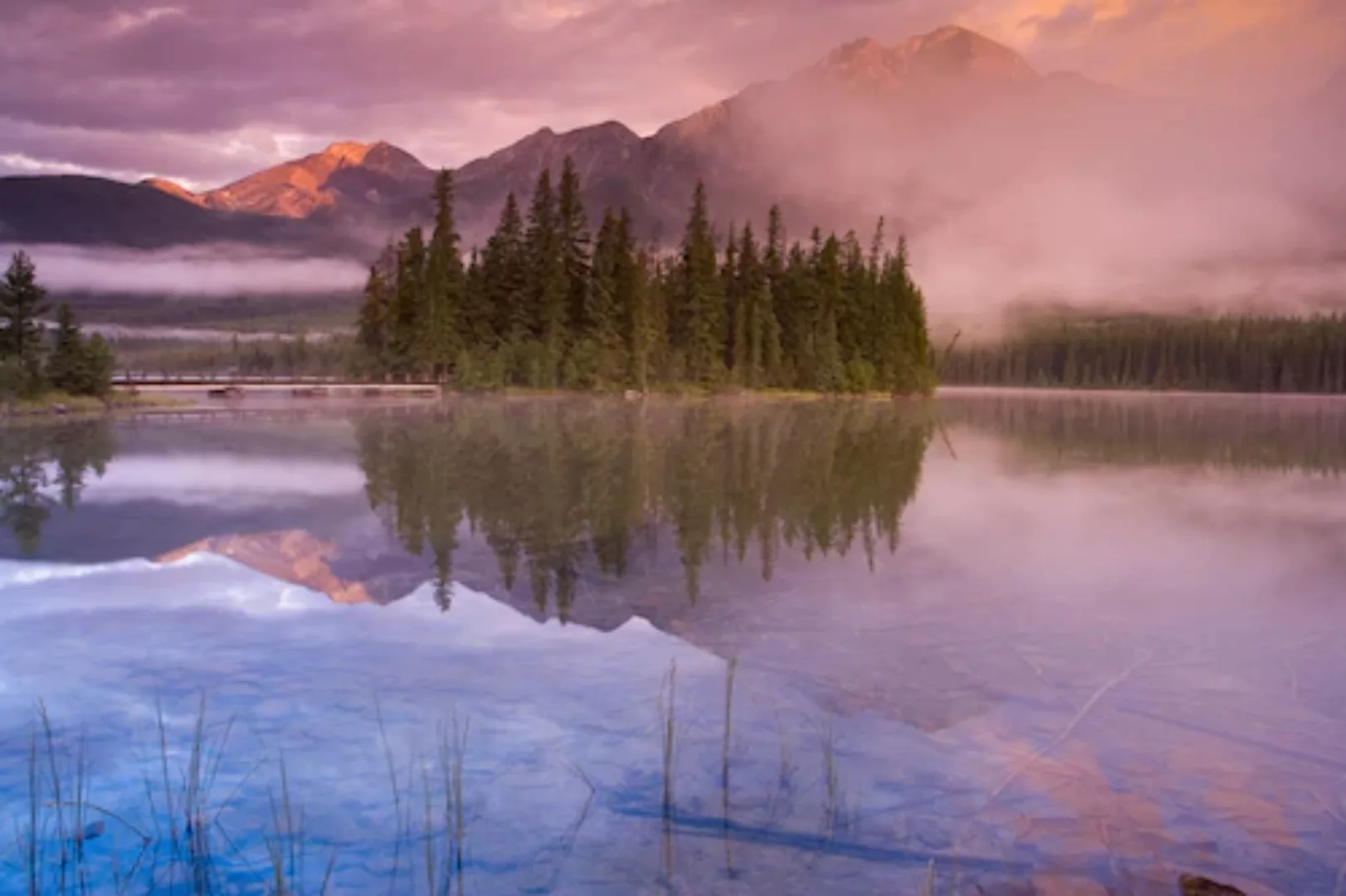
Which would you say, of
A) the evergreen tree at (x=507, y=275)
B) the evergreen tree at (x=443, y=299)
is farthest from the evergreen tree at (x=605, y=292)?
the evergreen tree at (x=443, y=299)

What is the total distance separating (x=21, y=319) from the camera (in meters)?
44.3

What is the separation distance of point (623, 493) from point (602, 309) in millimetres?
56516

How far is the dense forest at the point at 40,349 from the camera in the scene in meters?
43.2

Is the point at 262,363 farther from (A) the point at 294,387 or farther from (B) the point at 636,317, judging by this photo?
(B) the point at 636,317

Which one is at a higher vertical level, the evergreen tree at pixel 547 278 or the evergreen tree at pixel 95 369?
the evergreen tree at pixel 547 278

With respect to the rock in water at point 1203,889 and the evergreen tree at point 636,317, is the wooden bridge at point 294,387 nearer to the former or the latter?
the evergreen tree at point 636,317

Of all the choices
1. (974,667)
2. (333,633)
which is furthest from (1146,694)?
(333,633)

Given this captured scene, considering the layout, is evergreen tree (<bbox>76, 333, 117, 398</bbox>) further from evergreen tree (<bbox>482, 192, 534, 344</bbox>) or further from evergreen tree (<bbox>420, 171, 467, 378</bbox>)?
evergreen tree (<bbox>482, 192, 534, 344</bbox>)

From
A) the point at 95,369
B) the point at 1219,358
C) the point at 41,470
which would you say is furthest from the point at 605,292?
the point at 1219,358

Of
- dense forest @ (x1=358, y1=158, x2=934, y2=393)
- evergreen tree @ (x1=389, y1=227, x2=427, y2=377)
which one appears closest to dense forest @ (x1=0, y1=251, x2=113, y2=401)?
dense forest @ (x1=358, y1=158, x2=934, y2=393)

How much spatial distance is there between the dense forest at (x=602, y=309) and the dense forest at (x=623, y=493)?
35635 mm

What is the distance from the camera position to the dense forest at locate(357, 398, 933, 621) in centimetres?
1323

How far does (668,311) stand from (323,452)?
2237 inches

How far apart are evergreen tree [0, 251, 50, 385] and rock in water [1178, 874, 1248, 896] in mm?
47577
